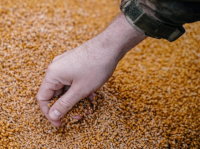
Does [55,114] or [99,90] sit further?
[99,90]

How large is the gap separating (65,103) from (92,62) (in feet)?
1.02

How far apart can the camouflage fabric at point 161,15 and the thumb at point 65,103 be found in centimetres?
54

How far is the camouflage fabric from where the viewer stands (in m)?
1.19

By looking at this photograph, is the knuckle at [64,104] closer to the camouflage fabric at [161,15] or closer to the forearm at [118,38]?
the forearm at [118,38]

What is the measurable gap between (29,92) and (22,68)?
0.24 metres

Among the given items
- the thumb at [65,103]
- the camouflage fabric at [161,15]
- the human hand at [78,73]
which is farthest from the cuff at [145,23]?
A: the thumb at [65,103]

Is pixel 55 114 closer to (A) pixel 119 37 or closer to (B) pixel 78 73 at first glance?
(B) pixel 78 73

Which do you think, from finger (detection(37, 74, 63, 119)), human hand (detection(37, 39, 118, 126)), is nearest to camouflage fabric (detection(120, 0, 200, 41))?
human hand (detection(37, 39, 118, 126))

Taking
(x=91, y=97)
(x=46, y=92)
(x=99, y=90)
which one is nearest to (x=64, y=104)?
(x=46, y=92)

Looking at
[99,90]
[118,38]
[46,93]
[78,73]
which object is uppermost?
[118,38]

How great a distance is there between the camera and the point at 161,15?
1.30 m

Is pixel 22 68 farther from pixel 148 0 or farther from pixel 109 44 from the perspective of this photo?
pixel 148 0

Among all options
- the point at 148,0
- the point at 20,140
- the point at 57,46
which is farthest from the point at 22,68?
the point at 148,0

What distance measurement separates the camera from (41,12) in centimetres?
247
